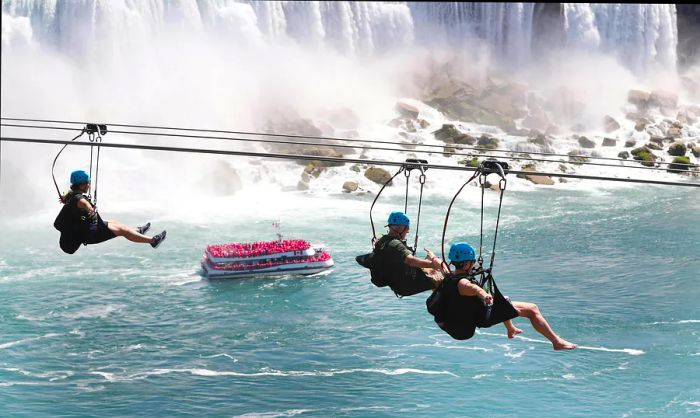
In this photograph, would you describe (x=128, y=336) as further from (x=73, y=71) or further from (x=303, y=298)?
(x=73, y=71)

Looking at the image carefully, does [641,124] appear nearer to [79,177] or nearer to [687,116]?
[687,116]

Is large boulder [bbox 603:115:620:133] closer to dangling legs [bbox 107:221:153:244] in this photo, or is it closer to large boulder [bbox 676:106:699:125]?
large boulder [bbox 676:106:699:125]

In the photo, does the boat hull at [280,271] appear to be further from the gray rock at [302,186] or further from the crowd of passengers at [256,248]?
the gray rock at [302,186]

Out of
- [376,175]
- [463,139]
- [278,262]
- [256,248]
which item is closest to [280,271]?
[278,262]

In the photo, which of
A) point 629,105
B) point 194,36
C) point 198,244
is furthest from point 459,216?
point 629,105

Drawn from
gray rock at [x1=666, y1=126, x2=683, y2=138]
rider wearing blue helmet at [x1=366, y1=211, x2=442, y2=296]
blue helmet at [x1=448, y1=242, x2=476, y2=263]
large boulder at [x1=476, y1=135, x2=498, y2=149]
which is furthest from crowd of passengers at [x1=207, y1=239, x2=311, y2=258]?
gray rock at [x1=666, y1=126, x2=683, y2=138]

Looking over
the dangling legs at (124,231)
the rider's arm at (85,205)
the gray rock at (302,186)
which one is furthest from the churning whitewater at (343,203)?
the dangling legs at (124,231)
